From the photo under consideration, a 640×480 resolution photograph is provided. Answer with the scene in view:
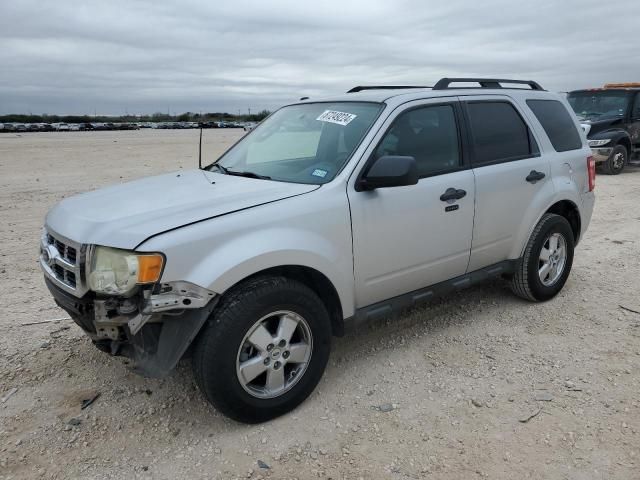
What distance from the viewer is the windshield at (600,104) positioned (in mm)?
13750

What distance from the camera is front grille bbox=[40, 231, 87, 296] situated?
2.76m

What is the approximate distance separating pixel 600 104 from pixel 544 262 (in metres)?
11.5

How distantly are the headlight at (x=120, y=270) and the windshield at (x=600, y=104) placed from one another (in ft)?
46.1

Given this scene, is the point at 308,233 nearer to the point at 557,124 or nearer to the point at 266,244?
the point at 266,244

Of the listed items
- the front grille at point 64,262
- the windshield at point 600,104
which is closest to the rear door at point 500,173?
the front grille at point 64,262

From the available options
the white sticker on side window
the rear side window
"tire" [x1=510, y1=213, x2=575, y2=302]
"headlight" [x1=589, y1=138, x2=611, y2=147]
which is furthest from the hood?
"headlight" [x1=589, y1=138, x2=611, y2=147]

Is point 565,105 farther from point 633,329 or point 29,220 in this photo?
point 29,220

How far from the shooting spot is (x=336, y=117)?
149 inches

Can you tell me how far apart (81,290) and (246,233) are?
0.89 meters

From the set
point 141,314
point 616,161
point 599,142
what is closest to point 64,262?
point 141,314

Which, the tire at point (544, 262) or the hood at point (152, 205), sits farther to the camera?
the tire at point (544, 262)

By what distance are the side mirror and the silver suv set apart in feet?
0.04

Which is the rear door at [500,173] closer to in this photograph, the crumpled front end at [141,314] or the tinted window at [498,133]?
the tinted window at [498,133]

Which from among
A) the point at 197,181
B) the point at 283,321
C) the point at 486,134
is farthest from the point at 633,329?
the point at 197,181
